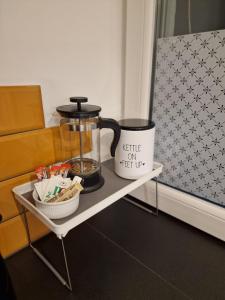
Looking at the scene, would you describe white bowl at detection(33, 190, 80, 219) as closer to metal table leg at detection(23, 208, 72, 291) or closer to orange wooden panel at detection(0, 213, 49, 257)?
metal table leg at detection(23, 208, 72, 291)

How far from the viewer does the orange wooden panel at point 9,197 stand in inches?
29.7

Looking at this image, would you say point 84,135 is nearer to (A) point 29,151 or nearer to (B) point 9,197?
(A) point 29,151

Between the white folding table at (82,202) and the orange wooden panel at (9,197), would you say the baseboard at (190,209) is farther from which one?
the orange wooden panel at (9,197)

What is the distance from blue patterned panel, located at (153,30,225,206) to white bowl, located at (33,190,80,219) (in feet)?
1.85

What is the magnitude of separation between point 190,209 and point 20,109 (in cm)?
81

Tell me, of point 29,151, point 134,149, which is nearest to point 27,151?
point 29,151

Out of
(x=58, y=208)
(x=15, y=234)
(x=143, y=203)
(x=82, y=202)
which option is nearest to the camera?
(x=58, y=208)

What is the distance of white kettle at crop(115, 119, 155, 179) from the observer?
809mm

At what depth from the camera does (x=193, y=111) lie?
2.97 ft

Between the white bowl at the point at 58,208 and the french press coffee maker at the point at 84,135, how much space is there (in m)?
0.13

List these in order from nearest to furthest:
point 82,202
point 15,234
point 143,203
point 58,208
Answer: point 58,208, point 82,202, point 15,234, point 143,203

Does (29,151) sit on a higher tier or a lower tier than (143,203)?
higher

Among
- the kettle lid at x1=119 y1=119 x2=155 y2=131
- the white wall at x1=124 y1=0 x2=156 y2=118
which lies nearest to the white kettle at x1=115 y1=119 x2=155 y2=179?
the kettle lid at x1=119 y1=119 x2=155 y2=131

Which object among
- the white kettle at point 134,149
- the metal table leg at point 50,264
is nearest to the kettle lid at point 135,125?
the white kettle at point 134,149
